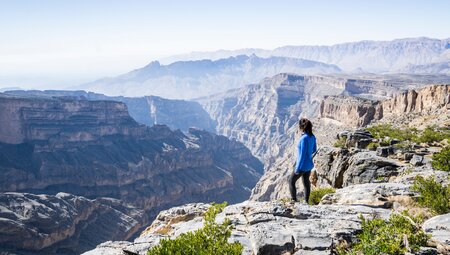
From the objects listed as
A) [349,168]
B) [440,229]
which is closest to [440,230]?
[440,229]

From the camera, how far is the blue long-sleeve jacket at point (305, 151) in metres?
16.4

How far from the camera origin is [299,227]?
12.8 m

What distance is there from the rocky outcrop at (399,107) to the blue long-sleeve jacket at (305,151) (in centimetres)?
5265

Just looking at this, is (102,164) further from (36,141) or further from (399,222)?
(399,222)

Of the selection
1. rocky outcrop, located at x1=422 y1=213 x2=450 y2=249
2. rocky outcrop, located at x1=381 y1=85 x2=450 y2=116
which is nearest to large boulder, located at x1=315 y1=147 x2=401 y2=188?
rocky outcrop, located at x1=422 y1=213 x2=450 y2=249

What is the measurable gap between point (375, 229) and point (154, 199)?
11775 centimetres

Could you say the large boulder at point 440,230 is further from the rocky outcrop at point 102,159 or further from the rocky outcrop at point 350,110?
the rocky outcrop at point 102,159

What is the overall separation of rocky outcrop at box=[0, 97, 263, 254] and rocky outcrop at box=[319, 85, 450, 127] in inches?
2000

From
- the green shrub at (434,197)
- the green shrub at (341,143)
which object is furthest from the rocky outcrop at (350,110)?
the green shrub at (434,197)

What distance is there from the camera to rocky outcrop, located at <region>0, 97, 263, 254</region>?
116750 millimetres

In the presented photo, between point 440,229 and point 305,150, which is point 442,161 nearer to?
point 305,150

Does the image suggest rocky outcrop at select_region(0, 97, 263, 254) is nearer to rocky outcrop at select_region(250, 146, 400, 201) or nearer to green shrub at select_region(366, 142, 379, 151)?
green shrub at select_region(366, 142, 379, 151)

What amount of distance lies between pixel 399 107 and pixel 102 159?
94.8 m

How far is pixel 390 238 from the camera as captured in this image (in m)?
9.87
